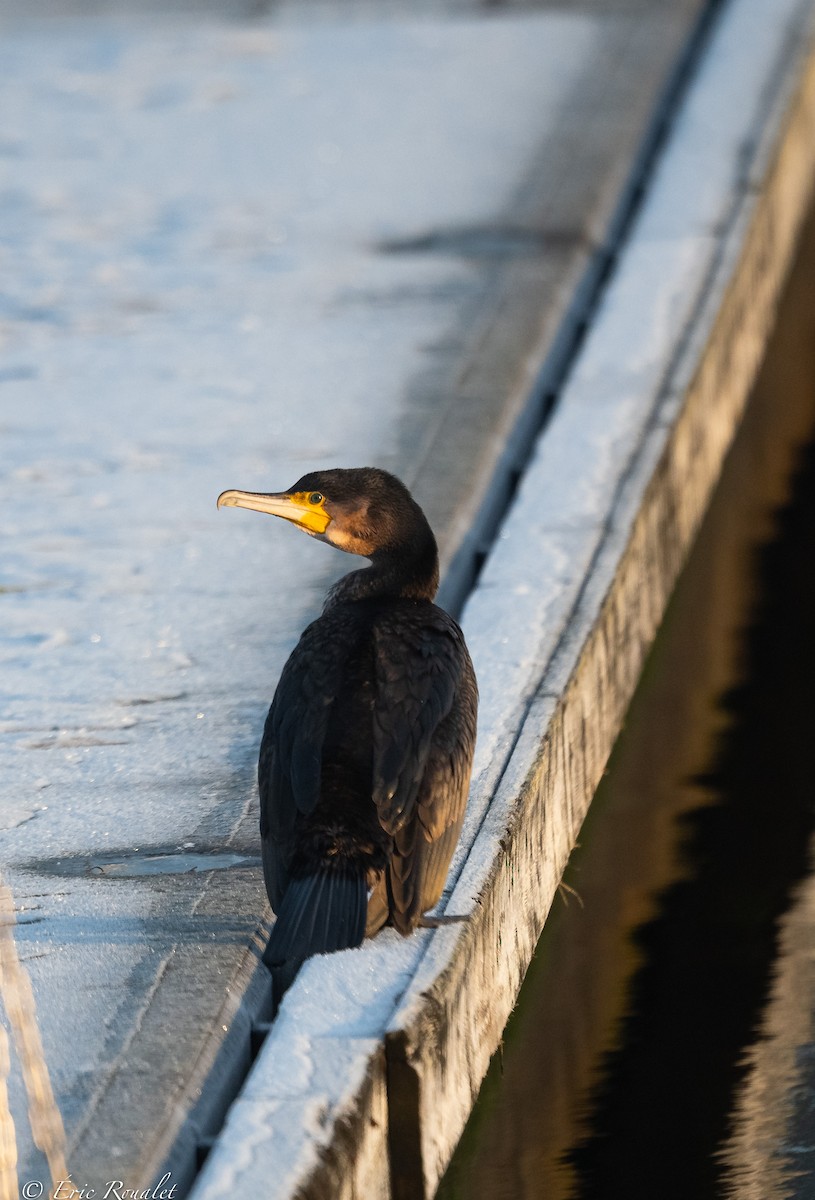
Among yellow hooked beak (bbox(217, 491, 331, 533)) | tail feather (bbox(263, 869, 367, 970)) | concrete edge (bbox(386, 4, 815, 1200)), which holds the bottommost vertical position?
concrete edge (bbox(386, 4, 815, 1200))

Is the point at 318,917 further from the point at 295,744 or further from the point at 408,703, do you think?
the point at 408,703

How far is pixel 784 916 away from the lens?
491 centimetres

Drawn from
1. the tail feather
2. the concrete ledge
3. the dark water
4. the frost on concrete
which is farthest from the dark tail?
the dark water

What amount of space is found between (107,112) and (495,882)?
23.6 ft

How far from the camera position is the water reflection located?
3029mm

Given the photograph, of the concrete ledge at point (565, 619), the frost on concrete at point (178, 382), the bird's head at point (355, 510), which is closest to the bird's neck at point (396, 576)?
the bird's head at point (355, 510)

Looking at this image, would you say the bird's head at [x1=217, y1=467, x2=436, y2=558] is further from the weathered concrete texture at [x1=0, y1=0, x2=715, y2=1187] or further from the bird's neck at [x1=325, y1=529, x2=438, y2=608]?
the weathered concrete texture at [x1=0, y1=0, x2=715, y2=1187]

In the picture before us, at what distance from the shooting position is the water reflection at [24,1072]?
3.03 metres

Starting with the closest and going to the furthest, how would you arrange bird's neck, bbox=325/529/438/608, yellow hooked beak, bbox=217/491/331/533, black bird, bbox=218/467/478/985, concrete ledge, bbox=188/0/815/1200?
1. concrete ledge, bbox=188/0/815/1200
2. black bird, bbox=218/467/478/985
3. yellow hooked beak, bbox=217/491/331/533
4. bird's neck, bbox=325/529/438/608

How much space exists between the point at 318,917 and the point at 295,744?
0.36 meters

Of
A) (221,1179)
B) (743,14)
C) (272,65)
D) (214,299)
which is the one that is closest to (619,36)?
(743,14)

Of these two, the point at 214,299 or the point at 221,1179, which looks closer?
the point at 221,1179

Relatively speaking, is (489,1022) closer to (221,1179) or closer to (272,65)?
(221,1179)

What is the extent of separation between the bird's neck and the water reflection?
951 millimetres
